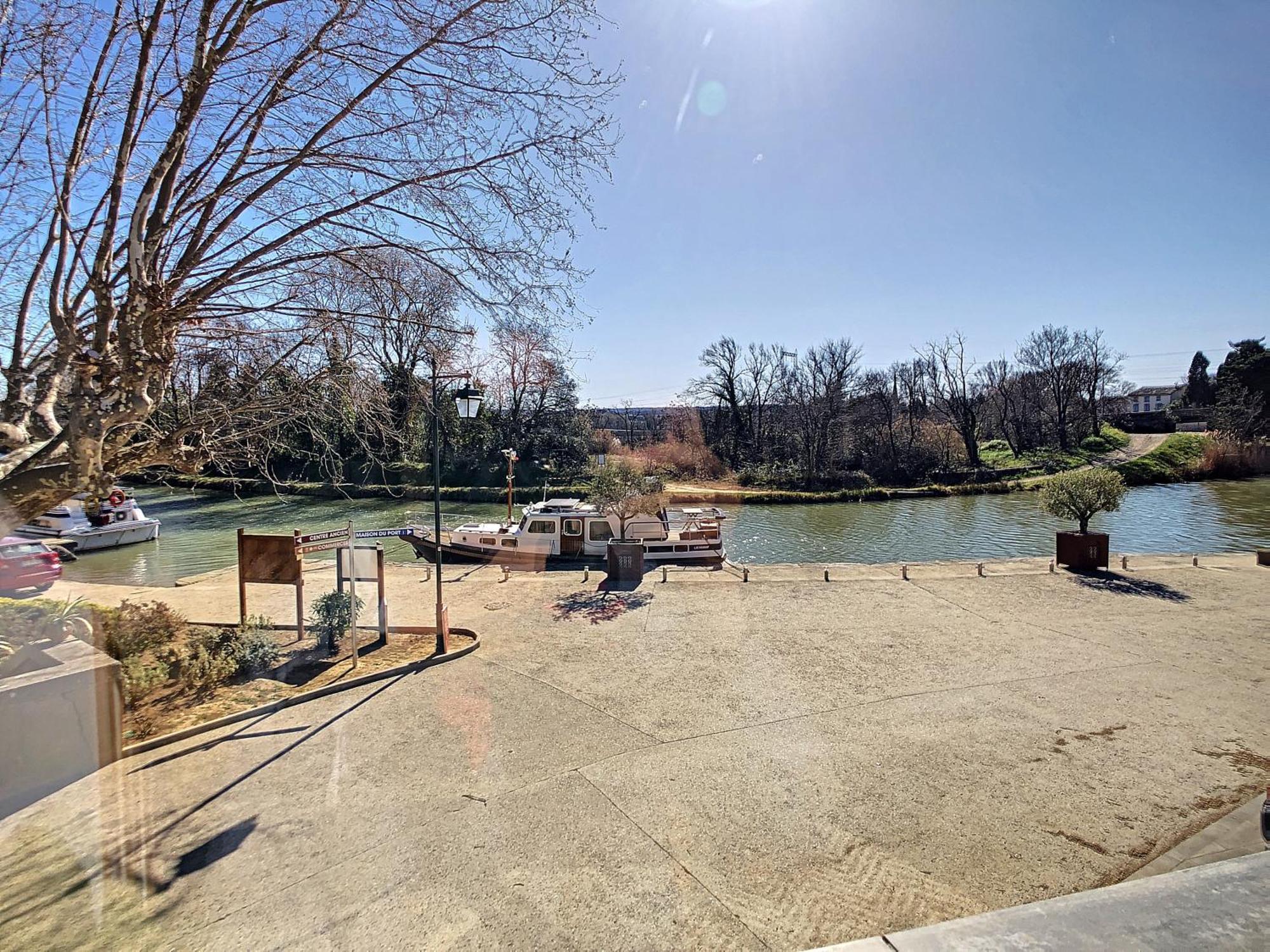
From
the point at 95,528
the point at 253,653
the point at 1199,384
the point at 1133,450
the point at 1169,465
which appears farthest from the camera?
the point at 1199,384

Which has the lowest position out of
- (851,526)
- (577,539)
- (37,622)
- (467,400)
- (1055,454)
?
(851,526)

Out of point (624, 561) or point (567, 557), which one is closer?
point (624, 561)

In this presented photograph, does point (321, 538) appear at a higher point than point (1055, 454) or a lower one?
lower

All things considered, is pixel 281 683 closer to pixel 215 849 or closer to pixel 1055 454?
pixel 215 849

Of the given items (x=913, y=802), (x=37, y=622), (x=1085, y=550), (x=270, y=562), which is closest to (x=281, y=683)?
(x=270, y=562)

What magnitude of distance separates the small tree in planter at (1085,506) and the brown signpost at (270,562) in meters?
14.9

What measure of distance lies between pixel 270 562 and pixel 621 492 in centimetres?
952

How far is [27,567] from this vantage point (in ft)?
42.7

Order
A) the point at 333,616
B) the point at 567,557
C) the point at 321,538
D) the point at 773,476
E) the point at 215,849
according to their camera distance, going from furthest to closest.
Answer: the point at 773,476
the point at 567,557
the point at 333,616
the point at 321,538
the point at 215,849

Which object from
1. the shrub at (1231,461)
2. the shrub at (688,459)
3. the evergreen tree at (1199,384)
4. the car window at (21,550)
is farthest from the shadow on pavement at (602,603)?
the evergreen tree at (1199,384)

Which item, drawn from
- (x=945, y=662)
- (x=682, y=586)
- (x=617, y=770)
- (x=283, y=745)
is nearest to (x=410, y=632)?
(x=283, y=745)

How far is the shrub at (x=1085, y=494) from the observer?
13.6 metres

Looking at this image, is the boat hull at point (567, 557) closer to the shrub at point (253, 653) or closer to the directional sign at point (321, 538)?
the directional sign at point (321, 538)

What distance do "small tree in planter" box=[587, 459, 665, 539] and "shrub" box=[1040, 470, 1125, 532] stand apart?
9.92 m
